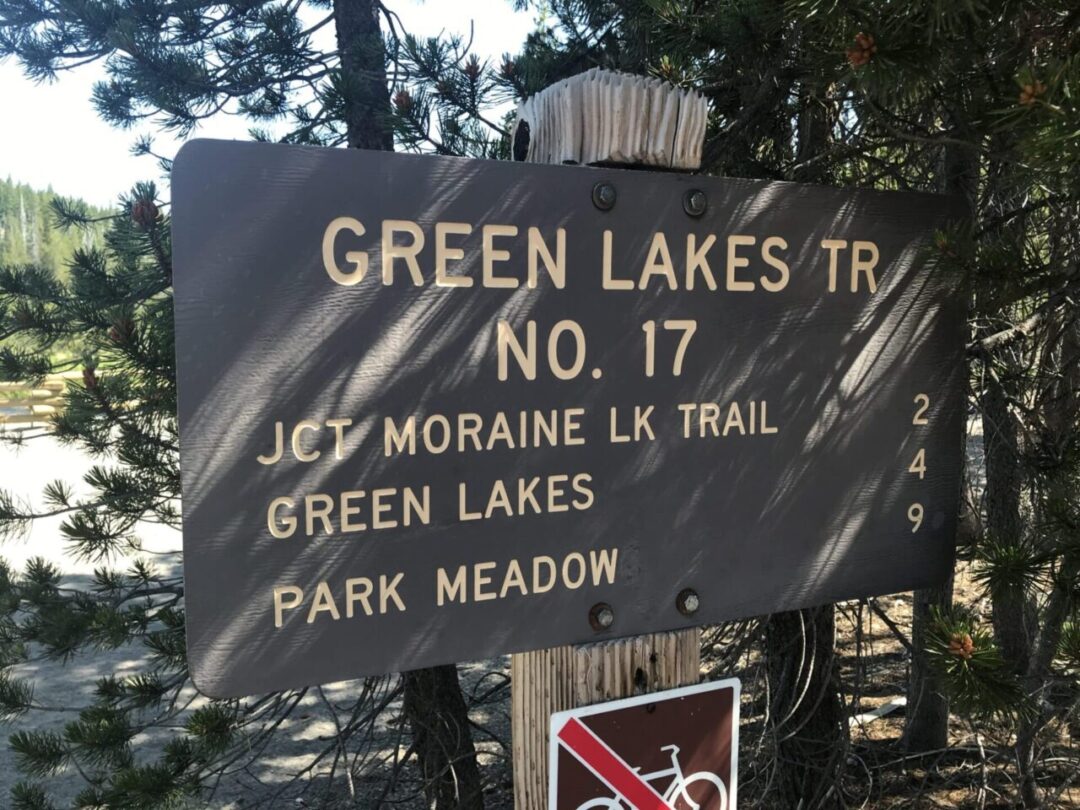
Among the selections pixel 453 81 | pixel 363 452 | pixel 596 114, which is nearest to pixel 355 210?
pixel 363 452

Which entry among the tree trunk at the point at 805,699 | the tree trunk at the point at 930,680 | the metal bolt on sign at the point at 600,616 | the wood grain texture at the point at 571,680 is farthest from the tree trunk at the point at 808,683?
the metal bolt on sign at the point at 600,616

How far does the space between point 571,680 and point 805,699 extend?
9.09 ft

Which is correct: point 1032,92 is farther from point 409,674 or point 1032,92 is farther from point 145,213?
point 409,674

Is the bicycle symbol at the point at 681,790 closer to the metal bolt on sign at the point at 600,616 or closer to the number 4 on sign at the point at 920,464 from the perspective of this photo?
the metal bolt on sign at the point at 600,616

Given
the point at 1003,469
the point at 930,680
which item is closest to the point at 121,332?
the point at 930,680

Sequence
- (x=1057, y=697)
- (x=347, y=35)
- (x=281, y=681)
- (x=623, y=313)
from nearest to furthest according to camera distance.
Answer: (x=281, y=681)
(x=623, y=313)
(x=347, y=35)
(x=1057, y=697)

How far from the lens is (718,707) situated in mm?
1307

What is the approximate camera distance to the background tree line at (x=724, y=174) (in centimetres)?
153

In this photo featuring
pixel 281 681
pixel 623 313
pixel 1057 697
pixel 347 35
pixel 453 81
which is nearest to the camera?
pixel 281 681

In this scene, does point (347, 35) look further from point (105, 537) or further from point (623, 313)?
point (623, 313)

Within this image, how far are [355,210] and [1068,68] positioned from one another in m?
1.05

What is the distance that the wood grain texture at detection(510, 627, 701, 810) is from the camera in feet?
4.08

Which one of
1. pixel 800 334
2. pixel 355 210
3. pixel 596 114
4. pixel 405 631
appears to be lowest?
pixel 405 631

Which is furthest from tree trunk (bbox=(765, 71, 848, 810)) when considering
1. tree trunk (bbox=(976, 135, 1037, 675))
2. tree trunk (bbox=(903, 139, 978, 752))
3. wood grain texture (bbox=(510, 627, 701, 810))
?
wood grain texture (bbox=(510, 627, 701, 810))
